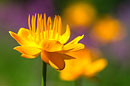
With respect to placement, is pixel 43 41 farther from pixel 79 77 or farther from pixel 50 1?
pixel 50 1

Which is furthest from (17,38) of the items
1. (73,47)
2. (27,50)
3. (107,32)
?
(107,32)

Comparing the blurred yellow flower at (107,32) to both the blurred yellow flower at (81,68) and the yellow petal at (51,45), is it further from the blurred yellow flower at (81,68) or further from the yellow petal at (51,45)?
the yellow petal at (51,45)

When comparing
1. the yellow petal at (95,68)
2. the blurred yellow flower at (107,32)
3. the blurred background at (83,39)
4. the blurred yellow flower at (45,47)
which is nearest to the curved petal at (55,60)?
the blurred yellow flower at (45,47)

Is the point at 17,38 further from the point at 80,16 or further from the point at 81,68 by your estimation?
the point at 80,16

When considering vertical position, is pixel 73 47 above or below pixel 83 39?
below

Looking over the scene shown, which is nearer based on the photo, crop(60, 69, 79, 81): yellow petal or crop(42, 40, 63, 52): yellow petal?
crop(42, 40, 63, 52): yellow petal

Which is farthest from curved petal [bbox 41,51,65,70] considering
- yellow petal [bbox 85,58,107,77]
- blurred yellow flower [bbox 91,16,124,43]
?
blurred yellow flower [bbox 91,16,124,43]

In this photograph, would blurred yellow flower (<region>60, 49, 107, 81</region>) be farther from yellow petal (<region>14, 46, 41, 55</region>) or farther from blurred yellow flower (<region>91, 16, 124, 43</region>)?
blurred yellow flower (<region>91, 16, 124, 43</region>)
